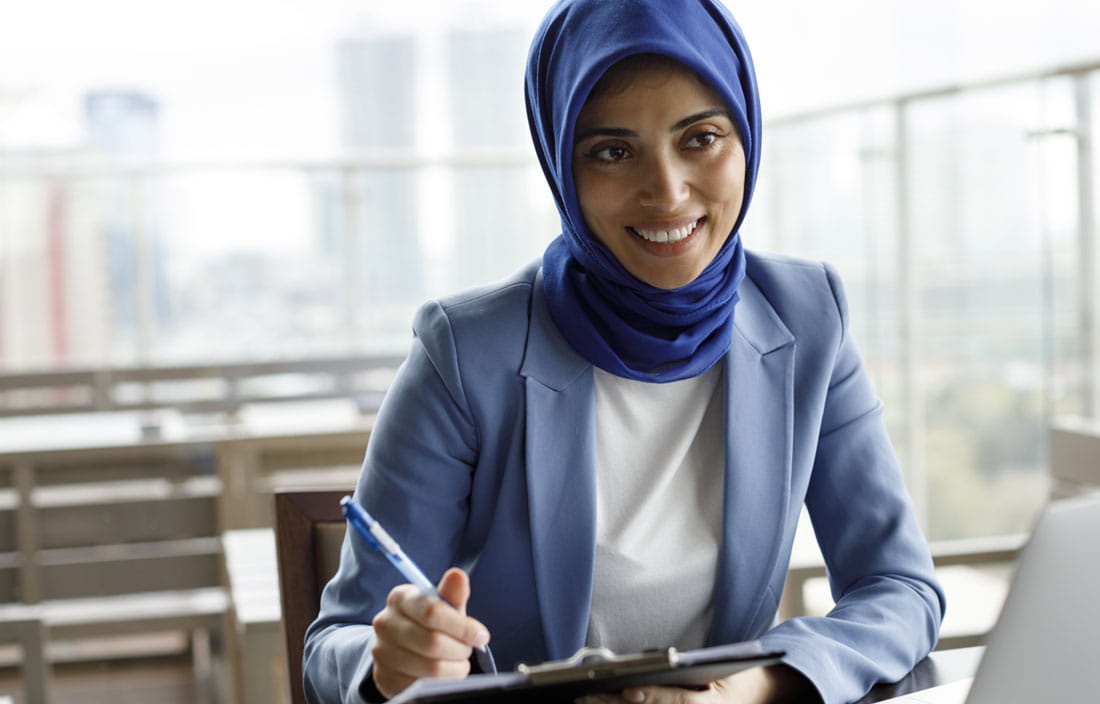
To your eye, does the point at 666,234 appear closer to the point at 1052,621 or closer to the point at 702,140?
the point at 702,140

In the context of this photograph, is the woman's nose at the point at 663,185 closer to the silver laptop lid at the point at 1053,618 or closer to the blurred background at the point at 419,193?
the silver laptop lid at the point at 1053,618

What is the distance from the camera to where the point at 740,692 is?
86 centimetres

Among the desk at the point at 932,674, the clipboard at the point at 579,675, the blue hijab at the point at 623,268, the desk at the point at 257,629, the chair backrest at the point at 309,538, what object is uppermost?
the blue hijab at the point at 623,268

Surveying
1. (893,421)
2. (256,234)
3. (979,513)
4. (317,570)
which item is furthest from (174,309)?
(317,570)

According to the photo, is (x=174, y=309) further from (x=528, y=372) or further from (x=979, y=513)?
(x=528, y=372)

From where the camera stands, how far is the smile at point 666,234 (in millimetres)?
1027

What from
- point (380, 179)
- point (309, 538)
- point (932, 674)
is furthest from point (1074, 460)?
point (380, 179)

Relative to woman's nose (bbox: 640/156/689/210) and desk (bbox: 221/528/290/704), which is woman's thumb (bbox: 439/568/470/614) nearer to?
woman's nose (bbox: 640/156/689/210)

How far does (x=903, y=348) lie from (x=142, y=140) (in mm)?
2712

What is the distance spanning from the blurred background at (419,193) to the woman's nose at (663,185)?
5.53ft

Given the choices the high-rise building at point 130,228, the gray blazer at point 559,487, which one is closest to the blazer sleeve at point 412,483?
the gray blazer at point 559,487

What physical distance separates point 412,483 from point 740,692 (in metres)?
0.32

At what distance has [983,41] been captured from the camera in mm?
2711

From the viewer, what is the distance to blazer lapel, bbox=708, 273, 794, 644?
41.3 inches
